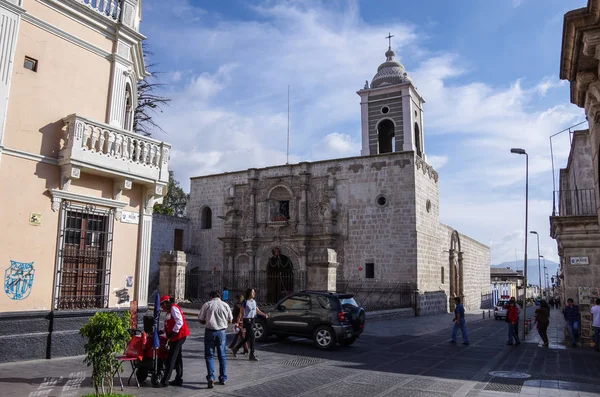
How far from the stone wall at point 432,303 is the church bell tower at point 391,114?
8.66 meters

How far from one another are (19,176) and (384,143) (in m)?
24.1

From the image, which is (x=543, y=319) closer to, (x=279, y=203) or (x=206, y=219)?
(x=279, y=203)

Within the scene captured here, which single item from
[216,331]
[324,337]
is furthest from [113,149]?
[324,337]

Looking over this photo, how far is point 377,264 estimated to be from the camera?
2427cm

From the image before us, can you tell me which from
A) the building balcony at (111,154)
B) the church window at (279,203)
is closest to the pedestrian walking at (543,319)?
the building balcony at (111,154)

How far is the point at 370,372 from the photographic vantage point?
29.8 ft

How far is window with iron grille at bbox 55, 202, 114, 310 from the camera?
31.9 ft

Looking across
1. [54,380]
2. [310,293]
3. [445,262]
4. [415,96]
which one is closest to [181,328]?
[54,380]

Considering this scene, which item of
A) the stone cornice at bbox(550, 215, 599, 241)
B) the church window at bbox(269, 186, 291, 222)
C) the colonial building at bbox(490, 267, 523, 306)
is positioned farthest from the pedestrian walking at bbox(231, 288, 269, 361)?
the colonial building at bbox(490, 267, 523, 306)

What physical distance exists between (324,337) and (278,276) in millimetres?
15033

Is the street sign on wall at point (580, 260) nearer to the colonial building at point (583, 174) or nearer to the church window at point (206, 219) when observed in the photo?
the colonial building at point (583, 174)

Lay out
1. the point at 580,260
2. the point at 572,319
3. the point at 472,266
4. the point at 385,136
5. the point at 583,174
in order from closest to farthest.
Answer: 1. the point at 572,319
2. the point at 580,260
3. the point at 583,174
4. the point at 385,136
5. the point at 472,266

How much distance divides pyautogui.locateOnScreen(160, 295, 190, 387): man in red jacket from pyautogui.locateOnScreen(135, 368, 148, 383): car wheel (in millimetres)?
335

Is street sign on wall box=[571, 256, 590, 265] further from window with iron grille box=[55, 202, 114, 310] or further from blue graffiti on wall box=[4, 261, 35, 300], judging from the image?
blue graffiti on wall box=[4, 261, 35, 300]
